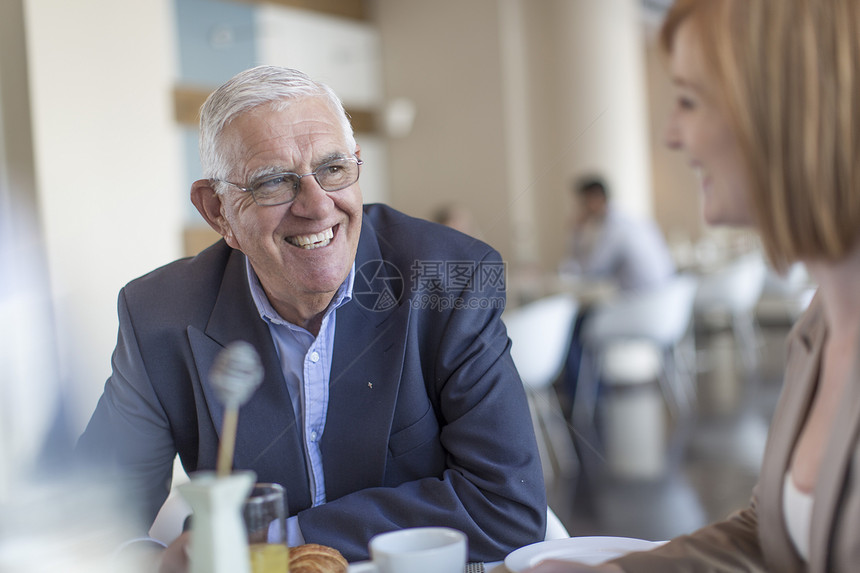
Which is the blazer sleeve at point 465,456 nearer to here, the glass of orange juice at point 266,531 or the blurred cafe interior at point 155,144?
the blurred cafe interior at point 155,144

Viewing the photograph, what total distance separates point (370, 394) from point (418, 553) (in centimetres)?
37

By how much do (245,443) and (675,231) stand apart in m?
7.44

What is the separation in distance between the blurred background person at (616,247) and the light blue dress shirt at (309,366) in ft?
11.2

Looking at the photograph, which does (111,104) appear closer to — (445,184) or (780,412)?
(445,184)

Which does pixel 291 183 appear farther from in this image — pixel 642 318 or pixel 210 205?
pixel 642 318

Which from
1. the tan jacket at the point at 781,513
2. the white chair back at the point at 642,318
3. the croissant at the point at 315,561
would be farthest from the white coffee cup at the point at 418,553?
the white chair back at the point at 642,318

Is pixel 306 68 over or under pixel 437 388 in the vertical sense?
over

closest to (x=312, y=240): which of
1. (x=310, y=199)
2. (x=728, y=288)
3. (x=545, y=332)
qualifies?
(x=310, y=199)

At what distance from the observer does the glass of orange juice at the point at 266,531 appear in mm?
639

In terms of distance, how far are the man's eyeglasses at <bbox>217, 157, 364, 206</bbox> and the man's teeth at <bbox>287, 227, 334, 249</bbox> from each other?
1.8 inches

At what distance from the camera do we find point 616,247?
4.32m

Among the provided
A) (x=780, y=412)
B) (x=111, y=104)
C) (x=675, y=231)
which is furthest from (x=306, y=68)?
(x=675, y=231)

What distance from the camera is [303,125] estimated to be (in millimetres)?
941

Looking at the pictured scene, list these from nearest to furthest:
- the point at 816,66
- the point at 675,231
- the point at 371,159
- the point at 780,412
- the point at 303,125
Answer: the point at 816,66, the point at 780,412, the point at 303,125, the point at 371,159, the point at 675,231
